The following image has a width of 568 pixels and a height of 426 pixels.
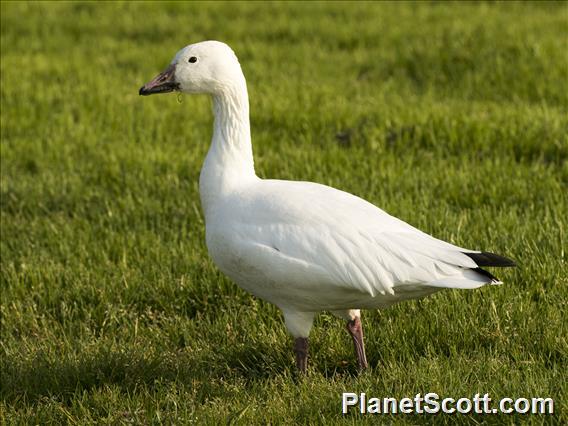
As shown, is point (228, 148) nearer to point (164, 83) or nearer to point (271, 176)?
point (164, 83)

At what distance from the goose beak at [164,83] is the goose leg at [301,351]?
146cm

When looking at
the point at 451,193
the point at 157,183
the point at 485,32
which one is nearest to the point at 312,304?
the point at 451,193

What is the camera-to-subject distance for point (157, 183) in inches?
303

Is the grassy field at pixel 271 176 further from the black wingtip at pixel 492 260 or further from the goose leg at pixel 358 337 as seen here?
the black wingtip at pixel 492 260

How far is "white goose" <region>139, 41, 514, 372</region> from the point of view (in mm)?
4391

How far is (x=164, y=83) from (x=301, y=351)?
5.14ft

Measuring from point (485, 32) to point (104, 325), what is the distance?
6.61m

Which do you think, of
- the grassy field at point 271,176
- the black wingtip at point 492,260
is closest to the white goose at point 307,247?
the black wingtip at point 492,260

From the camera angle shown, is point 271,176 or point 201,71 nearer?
point 201,71

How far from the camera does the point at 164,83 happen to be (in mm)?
5004

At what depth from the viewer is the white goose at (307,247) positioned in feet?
14.4

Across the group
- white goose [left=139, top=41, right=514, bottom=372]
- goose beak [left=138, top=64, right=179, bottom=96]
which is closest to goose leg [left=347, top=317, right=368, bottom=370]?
white goose [left=139, top=41, right=514, bottom=372]

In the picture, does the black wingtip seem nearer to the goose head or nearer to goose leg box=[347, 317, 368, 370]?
goose leg box=[347, 317, 368, 370]

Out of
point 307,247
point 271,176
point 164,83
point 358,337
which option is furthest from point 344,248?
point 271,176
